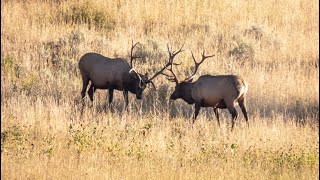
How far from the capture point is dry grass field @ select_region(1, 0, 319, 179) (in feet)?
36.2

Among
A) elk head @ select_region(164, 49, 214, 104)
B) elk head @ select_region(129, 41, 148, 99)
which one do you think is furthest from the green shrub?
elk head @ select_region(129, 41, 148, 99)

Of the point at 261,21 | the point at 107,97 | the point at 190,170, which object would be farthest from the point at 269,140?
the point at 261,21

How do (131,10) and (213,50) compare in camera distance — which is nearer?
(213,50)

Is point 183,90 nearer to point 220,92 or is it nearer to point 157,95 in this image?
point 157,95

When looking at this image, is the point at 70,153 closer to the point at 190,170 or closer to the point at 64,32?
the point at 190,170

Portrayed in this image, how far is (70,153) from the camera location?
11.4 meters

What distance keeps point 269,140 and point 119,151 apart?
2.83 meters

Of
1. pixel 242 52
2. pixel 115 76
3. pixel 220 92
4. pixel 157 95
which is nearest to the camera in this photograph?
pixel 220 92

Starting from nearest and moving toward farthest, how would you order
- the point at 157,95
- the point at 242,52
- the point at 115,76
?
the point at 115,76
the point at 157,95
the point at 242,52

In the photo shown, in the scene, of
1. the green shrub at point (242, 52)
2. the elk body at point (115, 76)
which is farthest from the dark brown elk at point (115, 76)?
the green shrub at point (242, 52)

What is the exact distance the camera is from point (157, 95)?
17375mm

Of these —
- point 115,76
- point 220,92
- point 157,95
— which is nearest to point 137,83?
point 115,76

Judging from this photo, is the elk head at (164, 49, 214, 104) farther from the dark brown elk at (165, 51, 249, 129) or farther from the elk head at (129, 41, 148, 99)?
the elk head at (129, 41, 148, 99)

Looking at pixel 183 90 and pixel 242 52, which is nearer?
pixel 183 90
